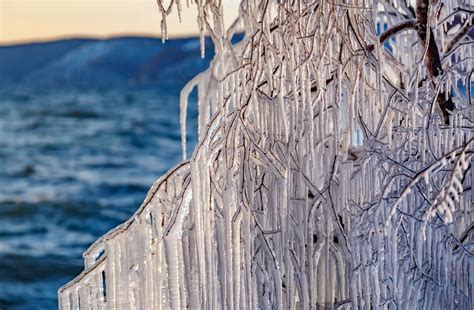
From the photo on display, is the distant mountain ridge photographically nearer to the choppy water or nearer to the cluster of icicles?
the choppy water

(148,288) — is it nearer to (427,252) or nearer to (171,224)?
(171,224)

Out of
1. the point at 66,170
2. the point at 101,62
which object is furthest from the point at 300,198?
the point at 101,62

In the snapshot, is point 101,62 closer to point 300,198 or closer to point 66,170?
point 66,170

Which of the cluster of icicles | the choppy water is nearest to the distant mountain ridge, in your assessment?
the choppy water

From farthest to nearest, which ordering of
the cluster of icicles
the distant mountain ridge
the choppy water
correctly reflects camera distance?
1. the distant mountain ridge
2. the choppy water
3. the cluster of icicles

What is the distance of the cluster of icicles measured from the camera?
5.85 feet

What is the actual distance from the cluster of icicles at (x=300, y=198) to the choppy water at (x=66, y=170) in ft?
31.1

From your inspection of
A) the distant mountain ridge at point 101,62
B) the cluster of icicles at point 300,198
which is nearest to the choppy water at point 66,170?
the distant mountain ridge at point 101,62

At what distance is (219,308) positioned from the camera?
1807mm

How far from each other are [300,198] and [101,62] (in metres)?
19.7

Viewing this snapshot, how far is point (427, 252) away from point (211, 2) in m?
0.61

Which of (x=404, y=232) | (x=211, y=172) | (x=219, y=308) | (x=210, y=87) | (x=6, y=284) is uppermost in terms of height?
(x=210, y=87)

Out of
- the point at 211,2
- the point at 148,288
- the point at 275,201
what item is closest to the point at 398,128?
the point at 275,201

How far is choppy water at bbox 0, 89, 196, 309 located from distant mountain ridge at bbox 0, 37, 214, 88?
1.91 ft
